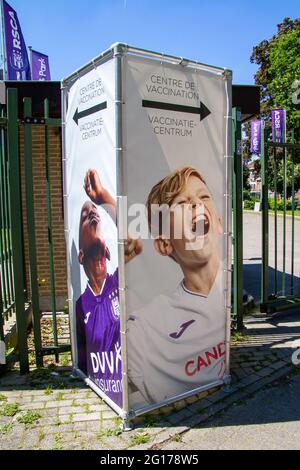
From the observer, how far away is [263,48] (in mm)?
37000

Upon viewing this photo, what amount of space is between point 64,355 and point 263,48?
38373 mm

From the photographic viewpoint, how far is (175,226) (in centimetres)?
344

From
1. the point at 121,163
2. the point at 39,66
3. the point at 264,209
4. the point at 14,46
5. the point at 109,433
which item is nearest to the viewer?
the point at 121,163

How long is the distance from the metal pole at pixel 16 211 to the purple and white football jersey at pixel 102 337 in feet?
1.99

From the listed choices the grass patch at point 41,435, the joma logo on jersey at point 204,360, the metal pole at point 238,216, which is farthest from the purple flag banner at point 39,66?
the grass patch at point 41,435

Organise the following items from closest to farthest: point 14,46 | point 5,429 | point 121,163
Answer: point 121,163 → point 5,429 → point 14,46

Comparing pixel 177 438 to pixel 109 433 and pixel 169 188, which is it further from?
pixel 169 188

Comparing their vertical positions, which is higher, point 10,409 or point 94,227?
point 94,227

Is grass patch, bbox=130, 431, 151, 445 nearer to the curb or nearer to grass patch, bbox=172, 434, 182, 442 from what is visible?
the curb

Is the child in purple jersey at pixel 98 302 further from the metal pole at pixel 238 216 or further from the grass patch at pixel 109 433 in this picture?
the metal pole at pixel 238 216

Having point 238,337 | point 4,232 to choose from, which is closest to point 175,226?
point 4,232

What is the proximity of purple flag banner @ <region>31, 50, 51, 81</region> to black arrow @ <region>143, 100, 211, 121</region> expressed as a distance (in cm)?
1363

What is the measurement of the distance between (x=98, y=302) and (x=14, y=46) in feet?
40.8

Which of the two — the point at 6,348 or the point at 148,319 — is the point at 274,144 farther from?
the point at 6,348
